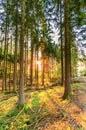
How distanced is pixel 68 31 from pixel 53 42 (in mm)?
13788

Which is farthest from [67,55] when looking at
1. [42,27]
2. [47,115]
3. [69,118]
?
[42,27]

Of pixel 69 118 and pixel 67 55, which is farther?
pixel 67 55

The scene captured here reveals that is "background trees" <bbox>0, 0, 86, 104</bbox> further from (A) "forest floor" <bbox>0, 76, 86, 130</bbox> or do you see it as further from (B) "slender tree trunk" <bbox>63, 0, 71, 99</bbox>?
(A) "forest floor" <bbox>0, 76, 86, 130</bbox>

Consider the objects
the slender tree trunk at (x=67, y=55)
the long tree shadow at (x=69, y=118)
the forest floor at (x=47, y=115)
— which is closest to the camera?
the long tree shadow at (x=69, y=118)

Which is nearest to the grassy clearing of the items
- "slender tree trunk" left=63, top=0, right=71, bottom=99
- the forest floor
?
the forest floor

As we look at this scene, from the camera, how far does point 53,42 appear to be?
26.0 meters

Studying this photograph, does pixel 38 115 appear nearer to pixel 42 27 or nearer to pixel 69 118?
pixel 69 118

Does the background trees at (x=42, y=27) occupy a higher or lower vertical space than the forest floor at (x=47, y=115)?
higher

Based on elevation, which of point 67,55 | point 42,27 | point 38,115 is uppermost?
point 42,27

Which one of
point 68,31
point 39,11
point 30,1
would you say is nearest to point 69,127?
point 68,31

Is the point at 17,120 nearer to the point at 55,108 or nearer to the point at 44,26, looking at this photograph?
the point at 55,108

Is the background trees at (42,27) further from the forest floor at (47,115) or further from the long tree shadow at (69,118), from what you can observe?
the long tree shadow at (69,118)

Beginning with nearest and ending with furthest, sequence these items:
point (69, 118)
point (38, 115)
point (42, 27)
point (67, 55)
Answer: point (69, 118), point (38, 115), point (67, 55), point (42, 27)

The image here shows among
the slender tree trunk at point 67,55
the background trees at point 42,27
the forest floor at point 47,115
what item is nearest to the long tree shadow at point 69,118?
the forest floor at point 47,115
